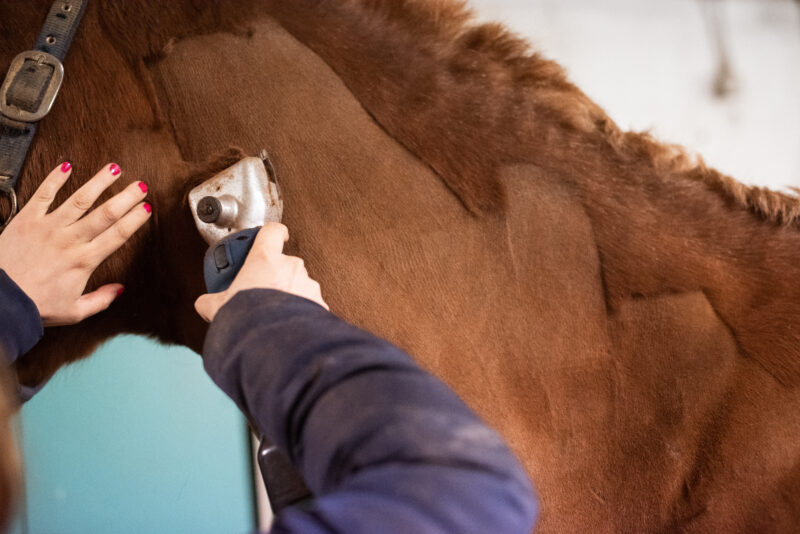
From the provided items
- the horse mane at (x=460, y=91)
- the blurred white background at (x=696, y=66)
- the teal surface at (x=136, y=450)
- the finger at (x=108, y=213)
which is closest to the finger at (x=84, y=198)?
the finger at (x=108, y=213)

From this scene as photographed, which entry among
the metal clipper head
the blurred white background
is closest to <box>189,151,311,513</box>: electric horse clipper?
the metal clipper head

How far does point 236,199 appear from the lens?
1.81 ft

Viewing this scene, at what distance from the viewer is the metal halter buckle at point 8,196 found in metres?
0.58

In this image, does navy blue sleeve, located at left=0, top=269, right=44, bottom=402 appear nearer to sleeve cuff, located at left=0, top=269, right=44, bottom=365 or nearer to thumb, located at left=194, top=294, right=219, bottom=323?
sleeve cuff, located at left=0, top=269, right=44, bottom=365

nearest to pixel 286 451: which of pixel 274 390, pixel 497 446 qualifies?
pixel 274 390

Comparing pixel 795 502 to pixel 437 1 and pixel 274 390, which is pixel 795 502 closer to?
pixel 274 390

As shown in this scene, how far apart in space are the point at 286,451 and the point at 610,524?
37cm

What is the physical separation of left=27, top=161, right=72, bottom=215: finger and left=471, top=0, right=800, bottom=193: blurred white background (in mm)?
1384

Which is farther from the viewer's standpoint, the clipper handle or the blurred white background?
the blurred white background

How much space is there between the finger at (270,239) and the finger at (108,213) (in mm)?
158

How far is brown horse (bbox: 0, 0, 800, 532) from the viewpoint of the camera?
583 millimetres

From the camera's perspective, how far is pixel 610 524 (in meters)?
0.59

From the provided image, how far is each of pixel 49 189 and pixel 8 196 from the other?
5cm

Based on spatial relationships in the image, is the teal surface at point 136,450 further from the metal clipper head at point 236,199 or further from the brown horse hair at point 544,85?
the brown horse hair at point 544,85
